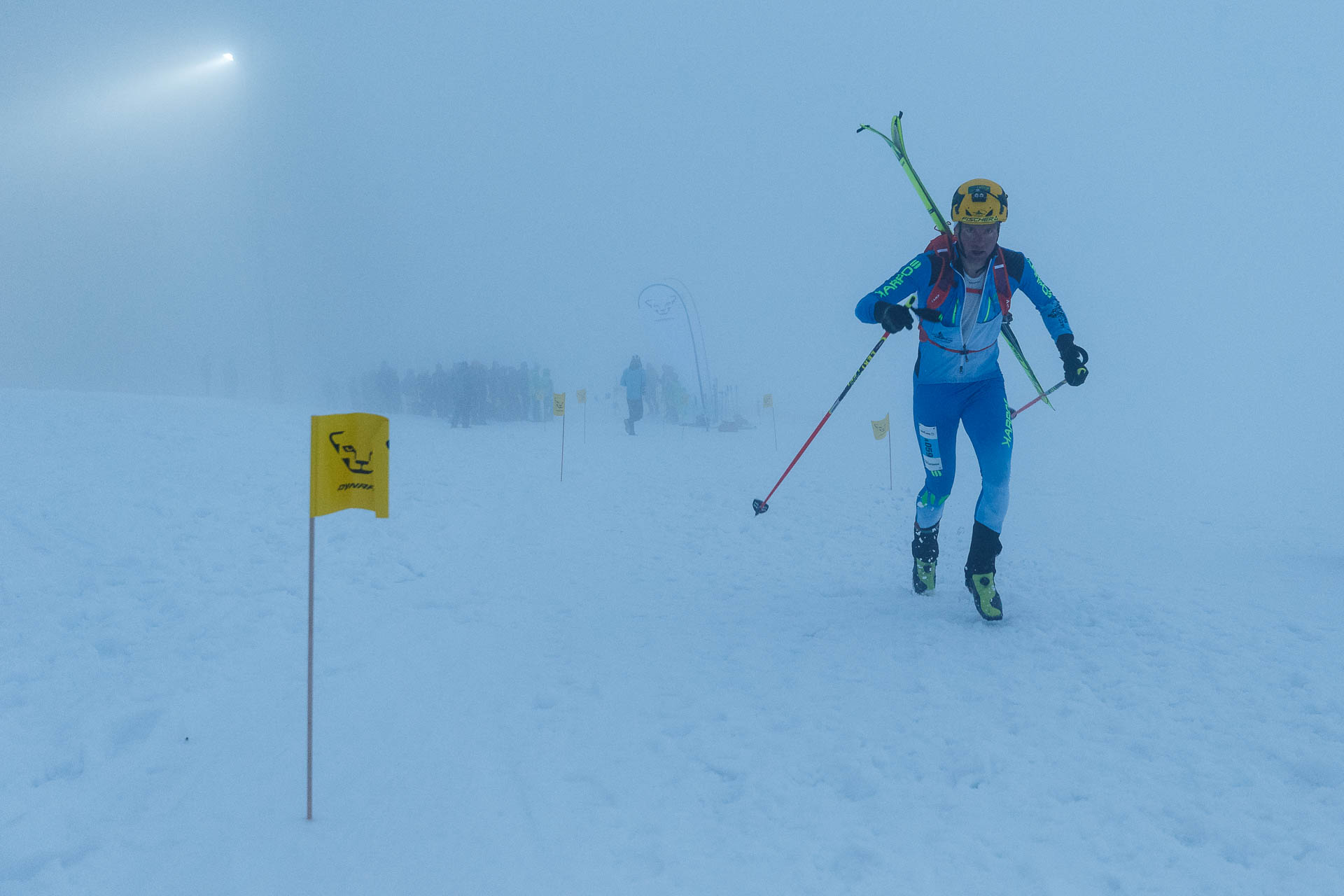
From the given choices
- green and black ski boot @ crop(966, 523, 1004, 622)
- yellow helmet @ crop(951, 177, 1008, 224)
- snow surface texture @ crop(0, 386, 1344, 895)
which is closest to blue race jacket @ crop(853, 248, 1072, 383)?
yellow helmet @ crop(951, 177, 1008, 224)

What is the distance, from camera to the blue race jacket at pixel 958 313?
13.3 ft

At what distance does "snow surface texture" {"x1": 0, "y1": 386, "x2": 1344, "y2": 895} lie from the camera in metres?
2.27

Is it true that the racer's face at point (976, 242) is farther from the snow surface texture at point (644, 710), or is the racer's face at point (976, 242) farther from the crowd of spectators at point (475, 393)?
the crowd of spectators at point (475, 393)

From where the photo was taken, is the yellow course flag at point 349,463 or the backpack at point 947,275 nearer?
the yellow course flag at point 349,463

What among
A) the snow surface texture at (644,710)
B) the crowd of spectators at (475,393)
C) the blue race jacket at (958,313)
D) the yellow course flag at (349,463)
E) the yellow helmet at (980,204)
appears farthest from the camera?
the crowd of spectators at (475,393)

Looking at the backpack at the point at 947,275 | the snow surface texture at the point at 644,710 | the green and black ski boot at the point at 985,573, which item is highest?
the backpack at the point at 947,275

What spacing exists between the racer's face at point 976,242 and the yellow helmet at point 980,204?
0.13ft

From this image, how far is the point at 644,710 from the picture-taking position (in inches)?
129

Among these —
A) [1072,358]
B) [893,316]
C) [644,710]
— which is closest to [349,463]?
[644,710]

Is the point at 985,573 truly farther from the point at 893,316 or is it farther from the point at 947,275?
the point at 947,275

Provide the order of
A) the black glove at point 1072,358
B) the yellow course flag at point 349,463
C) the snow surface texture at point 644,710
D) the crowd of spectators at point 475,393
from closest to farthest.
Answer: the snow surface texture at point 644,710
the yellow course flag at point 349,463
the black glove at point 1072,358
the crowd of spectators at point 475,393

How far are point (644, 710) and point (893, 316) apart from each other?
254cm

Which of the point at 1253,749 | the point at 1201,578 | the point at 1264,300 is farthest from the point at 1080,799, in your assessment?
the point at 1264,300

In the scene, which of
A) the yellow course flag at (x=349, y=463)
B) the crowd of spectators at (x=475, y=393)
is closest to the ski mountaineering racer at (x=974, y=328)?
the yellow course flag at (x=349, y=463)
